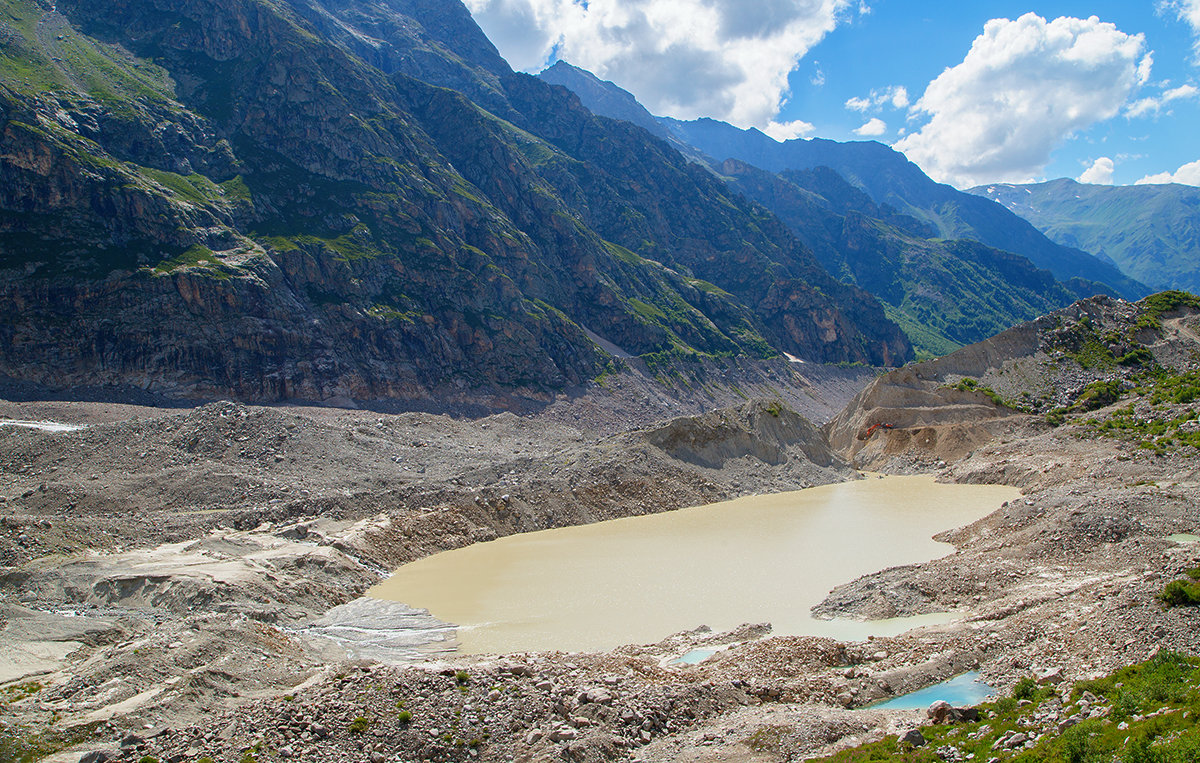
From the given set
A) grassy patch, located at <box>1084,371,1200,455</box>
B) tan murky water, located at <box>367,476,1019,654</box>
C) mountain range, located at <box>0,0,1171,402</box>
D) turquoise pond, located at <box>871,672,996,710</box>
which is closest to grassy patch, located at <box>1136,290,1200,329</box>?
grassy patch, located at <box>1084,371,1200,455</box>

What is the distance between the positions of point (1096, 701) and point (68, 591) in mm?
32939

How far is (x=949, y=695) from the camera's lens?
18.7m

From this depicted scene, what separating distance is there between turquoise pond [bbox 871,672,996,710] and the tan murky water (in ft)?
19.3

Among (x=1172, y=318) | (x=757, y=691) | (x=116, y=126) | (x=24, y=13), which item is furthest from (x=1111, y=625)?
(x=24, y=13)

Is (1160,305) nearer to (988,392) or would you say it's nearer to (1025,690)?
(988,392)

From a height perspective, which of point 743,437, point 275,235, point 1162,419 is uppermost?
point 275,235

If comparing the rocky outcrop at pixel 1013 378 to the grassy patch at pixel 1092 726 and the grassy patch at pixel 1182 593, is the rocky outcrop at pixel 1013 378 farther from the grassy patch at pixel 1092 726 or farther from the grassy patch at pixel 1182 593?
the grassy patch at pixel 1092 726

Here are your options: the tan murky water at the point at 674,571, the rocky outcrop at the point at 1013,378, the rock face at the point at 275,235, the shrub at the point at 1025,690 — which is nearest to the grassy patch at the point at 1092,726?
the shrub at the point at 1025,690

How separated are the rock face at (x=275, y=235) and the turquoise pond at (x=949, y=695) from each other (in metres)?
87.5

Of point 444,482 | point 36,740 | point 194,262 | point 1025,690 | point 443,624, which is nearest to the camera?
point 36,740

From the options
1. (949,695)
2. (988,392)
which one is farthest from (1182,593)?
(988,392)

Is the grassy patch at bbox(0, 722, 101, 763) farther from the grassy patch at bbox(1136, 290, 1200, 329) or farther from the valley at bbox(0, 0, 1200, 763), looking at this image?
the grassy patch at bbox(1136, 290, 1200, 329)

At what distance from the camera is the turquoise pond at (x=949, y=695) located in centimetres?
1830

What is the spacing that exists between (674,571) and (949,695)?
1736cm
